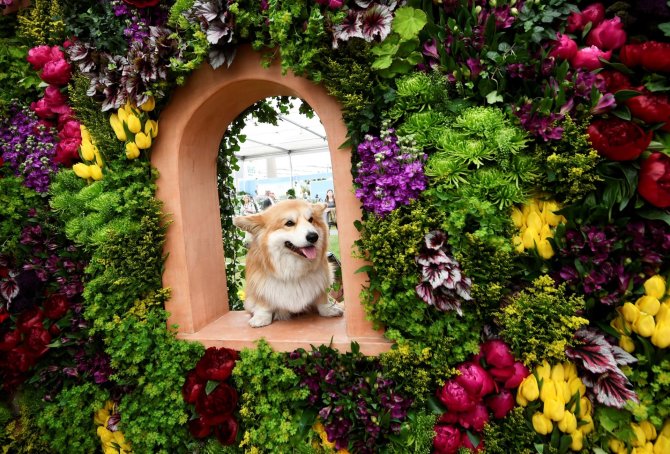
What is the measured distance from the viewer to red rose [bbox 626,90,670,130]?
4.33 feet

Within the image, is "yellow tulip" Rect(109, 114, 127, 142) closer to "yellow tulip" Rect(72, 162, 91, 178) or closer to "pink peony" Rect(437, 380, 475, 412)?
"yellow tulip" Rect(72, 162, 91, 178)

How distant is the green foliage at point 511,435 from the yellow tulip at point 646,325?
56 centimetres

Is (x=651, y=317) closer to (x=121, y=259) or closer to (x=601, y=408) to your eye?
(x=601, y=408)

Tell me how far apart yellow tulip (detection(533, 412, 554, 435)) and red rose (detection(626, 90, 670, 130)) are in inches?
50.1

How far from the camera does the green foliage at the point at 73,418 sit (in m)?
2.04

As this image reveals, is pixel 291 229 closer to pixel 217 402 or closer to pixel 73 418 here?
pixel 217 402

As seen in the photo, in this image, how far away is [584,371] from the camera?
145cm

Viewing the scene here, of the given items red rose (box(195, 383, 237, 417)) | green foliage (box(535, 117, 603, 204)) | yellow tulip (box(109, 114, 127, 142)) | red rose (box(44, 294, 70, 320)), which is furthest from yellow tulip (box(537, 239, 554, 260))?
red rose (box(44, 294, 70, 320))

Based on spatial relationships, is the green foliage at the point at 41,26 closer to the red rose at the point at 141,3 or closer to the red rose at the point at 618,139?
the red rose at the point at 141,3

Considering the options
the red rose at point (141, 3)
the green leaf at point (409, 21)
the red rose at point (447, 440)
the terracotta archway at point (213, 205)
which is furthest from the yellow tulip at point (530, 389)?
the red rose at point (141, 3)

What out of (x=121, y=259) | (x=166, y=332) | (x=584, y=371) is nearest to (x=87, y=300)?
(x=121, y=259)

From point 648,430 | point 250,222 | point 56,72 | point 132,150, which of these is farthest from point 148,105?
point 648,430

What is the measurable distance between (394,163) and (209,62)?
1159 millimetres

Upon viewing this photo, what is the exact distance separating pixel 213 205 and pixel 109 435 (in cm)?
155
